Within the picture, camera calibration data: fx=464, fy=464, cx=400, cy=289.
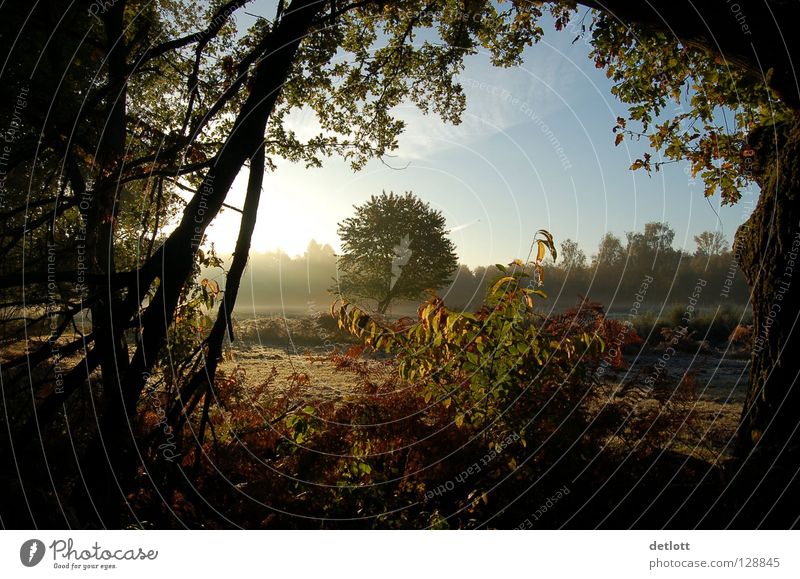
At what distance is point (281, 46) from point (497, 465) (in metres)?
3.86

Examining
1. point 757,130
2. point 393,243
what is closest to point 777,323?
point 757,130

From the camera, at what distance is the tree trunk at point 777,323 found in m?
3.88

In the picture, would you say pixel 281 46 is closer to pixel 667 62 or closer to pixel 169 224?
pixel 169 224

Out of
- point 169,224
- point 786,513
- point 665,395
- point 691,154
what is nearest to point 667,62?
point 691,154

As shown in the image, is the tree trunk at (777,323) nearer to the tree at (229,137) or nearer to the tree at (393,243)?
the tree at (229,137)

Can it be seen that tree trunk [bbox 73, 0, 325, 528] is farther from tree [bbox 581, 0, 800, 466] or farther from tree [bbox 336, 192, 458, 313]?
tree [bbox 336, 192, 458, 313]

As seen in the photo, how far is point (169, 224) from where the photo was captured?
618cm

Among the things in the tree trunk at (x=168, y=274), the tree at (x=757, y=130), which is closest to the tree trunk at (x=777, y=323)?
the tree at (x=757, y=130)
